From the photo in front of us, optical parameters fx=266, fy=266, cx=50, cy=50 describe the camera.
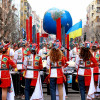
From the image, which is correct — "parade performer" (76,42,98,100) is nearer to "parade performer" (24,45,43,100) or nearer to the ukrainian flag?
"parade performer" (24,45,43,100)

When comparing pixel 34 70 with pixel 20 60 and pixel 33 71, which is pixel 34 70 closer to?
pixel 33 71

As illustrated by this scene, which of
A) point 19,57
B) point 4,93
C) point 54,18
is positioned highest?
point 54,18

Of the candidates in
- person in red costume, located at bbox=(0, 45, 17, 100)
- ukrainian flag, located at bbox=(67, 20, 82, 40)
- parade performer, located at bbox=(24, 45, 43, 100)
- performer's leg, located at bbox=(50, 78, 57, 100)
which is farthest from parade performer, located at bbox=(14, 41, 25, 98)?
ukrainian flag, located at bbox=(67, 20, 82, 40)

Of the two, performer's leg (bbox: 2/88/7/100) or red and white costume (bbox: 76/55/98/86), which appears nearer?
performer's leg (bbox: 2/88/7/100)

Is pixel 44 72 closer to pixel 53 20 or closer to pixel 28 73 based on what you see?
pixel 28 73

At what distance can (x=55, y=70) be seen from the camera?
723 centimetres

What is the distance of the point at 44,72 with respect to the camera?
9.01 meters

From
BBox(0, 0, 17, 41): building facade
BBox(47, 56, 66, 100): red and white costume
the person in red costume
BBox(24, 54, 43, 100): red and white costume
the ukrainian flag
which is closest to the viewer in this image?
the person in red costume

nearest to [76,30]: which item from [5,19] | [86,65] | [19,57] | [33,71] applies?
[19,57]

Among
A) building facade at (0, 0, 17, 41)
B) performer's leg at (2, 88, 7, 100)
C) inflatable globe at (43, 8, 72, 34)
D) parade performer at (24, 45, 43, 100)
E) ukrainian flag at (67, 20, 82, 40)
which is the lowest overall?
performer's leg at (2, 88, 7, 100)

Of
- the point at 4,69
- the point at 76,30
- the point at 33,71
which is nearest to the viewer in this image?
the point at 4,69

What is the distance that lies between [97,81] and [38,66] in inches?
87.1

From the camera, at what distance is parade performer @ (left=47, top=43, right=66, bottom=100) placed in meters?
7.12

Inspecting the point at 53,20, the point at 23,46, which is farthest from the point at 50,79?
the point at 53,20
